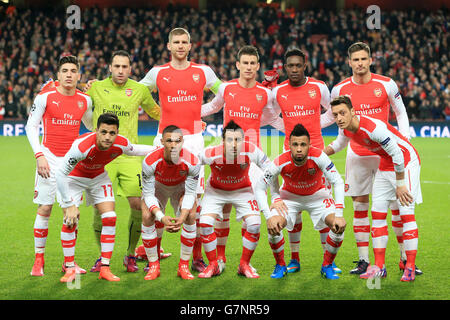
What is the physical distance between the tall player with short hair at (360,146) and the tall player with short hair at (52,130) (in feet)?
9.23

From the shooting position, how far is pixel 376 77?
621 centimetres

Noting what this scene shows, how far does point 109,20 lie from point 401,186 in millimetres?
24290

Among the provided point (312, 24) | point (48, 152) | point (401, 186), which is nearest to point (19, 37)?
point (312, 24)

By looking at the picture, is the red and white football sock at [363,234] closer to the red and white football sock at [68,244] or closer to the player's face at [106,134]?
the player's face at [106,134]

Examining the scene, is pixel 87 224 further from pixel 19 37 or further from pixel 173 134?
pixel 19 37

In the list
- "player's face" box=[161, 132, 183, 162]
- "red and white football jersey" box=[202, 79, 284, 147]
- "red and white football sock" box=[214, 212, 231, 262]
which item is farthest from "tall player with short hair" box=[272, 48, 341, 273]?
"player's face" box=[161, 132, 183, 162]

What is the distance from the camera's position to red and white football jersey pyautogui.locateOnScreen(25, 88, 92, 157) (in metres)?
5.89

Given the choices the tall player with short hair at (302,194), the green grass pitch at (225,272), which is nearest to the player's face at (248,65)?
the tall player with short hair at (302,194)

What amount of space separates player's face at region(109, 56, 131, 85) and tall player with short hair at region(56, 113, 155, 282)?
790mm

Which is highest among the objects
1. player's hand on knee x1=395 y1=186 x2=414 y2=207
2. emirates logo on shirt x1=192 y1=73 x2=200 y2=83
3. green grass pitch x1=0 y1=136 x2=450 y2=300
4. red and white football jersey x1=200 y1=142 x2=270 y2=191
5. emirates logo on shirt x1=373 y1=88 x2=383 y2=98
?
emirates logo on shirt x1=192 y1=73 x2=200 y2=83

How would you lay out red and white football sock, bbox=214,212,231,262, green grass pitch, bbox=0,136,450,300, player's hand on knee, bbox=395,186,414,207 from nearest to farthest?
green grass pitch, bbox=0,136,450,300
player's hand on knee, bbox=395,186,414,207
red and white football sock, bbox=214,212,231,262

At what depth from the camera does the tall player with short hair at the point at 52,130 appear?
19.2 ft

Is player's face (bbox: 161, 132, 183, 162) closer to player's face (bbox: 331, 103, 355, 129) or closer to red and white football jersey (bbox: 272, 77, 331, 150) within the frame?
red and white football jersey (bbox: 272, 77, 331, 150)

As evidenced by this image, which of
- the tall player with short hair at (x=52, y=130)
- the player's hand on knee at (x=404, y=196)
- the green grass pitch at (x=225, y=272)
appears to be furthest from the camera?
the tall player with short hair at (x=52, y=130)
